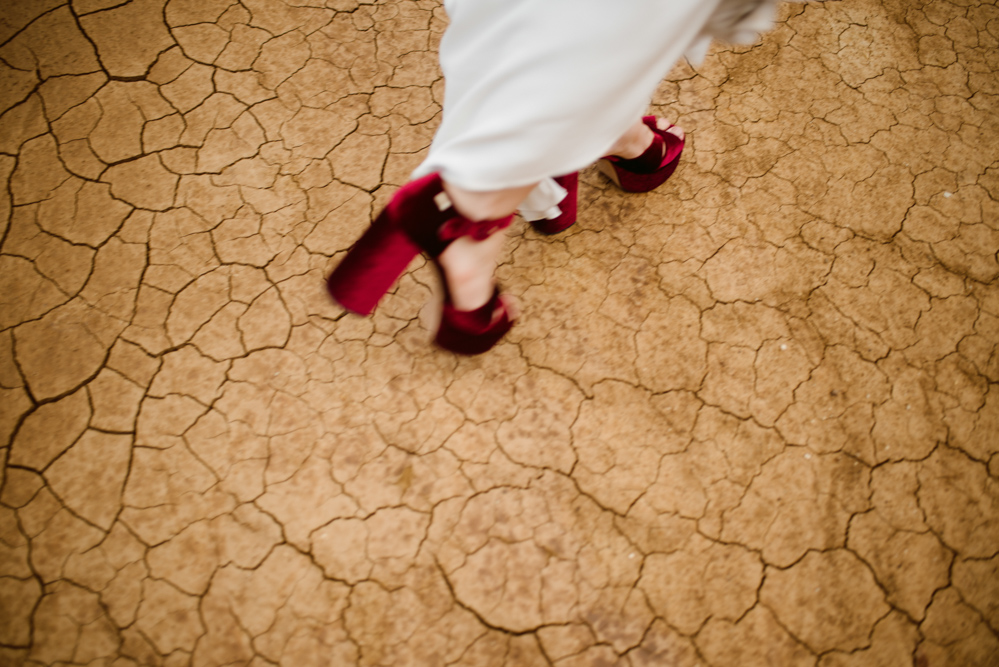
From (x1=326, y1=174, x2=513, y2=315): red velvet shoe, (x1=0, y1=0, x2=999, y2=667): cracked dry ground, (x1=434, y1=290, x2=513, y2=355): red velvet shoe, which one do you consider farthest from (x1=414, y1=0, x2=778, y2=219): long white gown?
(x1=0, y1=0, x2=999, y2=667): cracked dry ground

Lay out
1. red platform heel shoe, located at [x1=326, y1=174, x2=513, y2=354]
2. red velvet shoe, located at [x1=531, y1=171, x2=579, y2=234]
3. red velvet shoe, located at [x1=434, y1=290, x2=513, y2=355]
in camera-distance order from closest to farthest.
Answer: red platform heel shoe, located at [x1=326, y1=174, x2=513, y2=354] → red velvet shoe, located at [x1=434, y1=290, x2=513, y2=355] → red velvet shoe, located at [x1=531, y1=171, x2=579, y2=234]

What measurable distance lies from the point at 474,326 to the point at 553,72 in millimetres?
557

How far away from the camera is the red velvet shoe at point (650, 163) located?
4.30 ft

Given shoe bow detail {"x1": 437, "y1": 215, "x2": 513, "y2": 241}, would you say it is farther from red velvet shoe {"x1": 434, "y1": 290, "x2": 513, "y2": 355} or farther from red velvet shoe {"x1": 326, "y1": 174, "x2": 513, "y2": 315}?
red velvet shoe {"x1": 434, "y1": 290, "x2": 513, "y2": 355}

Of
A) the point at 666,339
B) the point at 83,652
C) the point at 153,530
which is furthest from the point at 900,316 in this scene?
the point at 83,652

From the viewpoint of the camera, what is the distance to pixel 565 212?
4.29 feet

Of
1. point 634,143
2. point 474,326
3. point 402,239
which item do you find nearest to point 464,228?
point 402,239

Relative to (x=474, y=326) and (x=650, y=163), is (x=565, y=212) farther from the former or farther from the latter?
(x=474, y=326)

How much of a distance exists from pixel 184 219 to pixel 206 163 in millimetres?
179

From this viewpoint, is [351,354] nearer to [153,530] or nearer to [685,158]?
[153,530]

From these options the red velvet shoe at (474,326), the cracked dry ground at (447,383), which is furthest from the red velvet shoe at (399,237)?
the cracked dry ground at (447,383)

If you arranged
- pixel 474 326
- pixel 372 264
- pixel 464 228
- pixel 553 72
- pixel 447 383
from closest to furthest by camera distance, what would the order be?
pixel 553 72 → pixel 464 228 → pixel 372 264 → pixel 474 326 → pixel 447 383

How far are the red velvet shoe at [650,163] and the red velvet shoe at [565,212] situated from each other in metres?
0.13

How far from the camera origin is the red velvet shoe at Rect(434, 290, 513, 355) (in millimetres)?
1051
